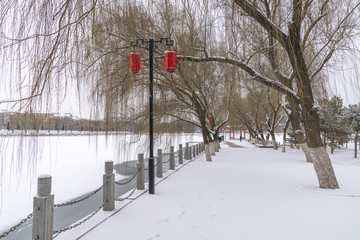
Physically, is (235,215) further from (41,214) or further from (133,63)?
(133,63)

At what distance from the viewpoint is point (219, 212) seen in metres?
3.88

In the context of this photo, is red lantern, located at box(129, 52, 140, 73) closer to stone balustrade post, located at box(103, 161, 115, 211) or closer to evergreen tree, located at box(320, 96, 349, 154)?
stone balustrade post, located at box(103, 161, 115, 211)

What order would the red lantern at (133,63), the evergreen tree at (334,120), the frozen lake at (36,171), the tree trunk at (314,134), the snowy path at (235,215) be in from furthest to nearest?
1. the evergreen tree at (334,120)
2. the tree trunk at (314,134)
3. the red lantern at (133,63)
4. the snowy path at (235,215)
5. the frozen lake at (36,171)

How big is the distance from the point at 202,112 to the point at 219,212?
23.6 ft

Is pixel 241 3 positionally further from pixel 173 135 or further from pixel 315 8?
pixel 173 135

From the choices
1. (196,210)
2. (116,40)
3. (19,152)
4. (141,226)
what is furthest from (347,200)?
(116,40)

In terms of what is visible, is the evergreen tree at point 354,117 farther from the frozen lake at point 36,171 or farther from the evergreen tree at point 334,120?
the frozen lake at point 36,171

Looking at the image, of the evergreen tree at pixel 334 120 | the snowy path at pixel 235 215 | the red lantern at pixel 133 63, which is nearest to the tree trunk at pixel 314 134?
the snowy path at pixel 235 215

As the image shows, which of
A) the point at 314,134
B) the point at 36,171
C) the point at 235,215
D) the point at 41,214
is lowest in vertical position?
the point at 235,215

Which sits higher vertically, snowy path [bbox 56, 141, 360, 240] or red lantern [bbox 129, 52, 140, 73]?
red lantern [bbox 129, 52, 140, 73]

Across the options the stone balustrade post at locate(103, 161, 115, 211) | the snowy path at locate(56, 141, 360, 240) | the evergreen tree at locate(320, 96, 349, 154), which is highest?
the evergreen tree at locate(320, 96, 349, 154)

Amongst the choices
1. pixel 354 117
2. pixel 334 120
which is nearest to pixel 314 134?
pixel 354 117

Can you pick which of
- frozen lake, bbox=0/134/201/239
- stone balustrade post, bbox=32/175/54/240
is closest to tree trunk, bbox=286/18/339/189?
frozen lake, bbox=0/134/201/239

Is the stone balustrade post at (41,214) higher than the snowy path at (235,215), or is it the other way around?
the stone balustrade post at (41,214)
